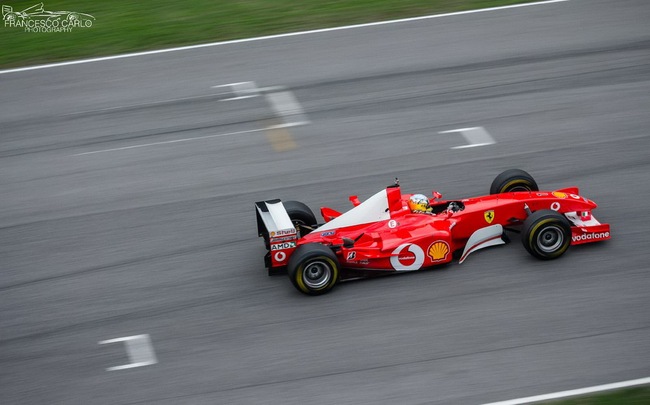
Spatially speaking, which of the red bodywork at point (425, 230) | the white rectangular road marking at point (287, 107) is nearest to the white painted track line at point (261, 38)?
the white rectangular road marking at point (287, 107)

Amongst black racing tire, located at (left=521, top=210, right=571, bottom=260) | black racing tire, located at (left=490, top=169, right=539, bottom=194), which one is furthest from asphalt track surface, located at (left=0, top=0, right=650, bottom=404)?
black racing tire, located at (left=490, top=169, right=539, bottom=194)

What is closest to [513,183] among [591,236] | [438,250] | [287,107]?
[591,236]

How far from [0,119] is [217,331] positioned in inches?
313

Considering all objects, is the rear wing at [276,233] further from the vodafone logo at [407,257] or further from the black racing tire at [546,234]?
the black racing tire at [546,234]

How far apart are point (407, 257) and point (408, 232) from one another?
0.30m

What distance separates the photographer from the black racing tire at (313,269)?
10.8 meters

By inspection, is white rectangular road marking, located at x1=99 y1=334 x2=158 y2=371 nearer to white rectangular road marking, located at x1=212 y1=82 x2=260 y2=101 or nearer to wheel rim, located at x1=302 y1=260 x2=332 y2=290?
wheel rim, located at x1=302 y1=260 x2=332 y2=290

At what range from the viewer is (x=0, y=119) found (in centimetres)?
1658

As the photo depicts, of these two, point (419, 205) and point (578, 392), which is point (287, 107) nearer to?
point (419, 205)

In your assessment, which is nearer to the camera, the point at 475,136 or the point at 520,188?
the point at 520,188

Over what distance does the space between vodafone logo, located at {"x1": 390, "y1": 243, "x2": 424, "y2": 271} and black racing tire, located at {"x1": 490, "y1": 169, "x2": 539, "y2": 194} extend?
5.45ft

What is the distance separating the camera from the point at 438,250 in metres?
11.2

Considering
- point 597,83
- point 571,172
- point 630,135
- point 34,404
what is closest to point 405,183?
point 571,172

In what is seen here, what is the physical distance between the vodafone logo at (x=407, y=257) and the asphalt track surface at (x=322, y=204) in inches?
7.2
